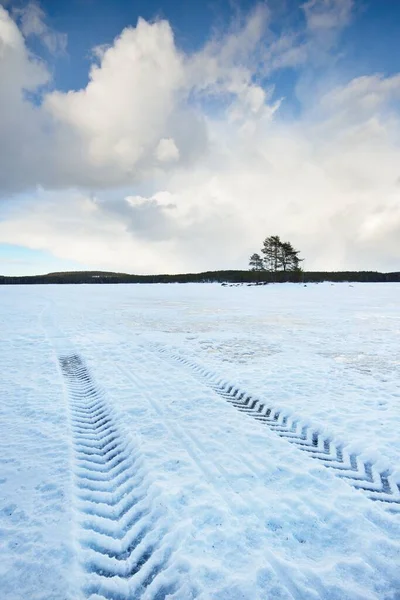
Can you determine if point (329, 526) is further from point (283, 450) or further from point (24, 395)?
point (24, 395)

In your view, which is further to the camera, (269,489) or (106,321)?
(106,321)

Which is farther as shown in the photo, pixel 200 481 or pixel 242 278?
pixel 242 278

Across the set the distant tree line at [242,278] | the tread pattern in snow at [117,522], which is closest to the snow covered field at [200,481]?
the tread pattern in snow at [117,522]

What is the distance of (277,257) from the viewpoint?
2527 inches

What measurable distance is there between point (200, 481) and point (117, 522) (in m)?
0.84

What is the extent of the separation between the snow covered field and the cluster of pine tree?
58531mm

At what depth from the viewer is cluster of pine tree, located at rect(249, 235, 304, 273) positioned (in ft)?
210

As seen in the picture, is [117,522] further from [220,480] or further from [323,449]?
[323,449]

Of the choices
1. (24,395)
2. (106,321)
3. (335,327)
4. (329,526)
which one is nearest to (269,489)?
(329,526)

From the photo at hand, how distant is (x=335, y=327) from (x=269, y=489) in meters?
10.2

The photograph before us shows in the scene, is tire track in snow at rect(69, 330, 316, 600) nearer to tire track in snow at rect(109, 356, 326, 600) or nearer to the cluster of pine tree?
tire track in snow at rect(109, 356, 326, 600)

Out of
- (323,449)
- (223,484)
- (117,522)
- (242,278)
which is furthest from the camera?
(242,278)

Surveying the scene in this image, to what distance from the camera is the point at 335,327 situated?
12352 mm

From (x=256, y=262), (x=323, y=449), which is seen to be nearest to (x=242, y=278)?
(x=256, y=262)
